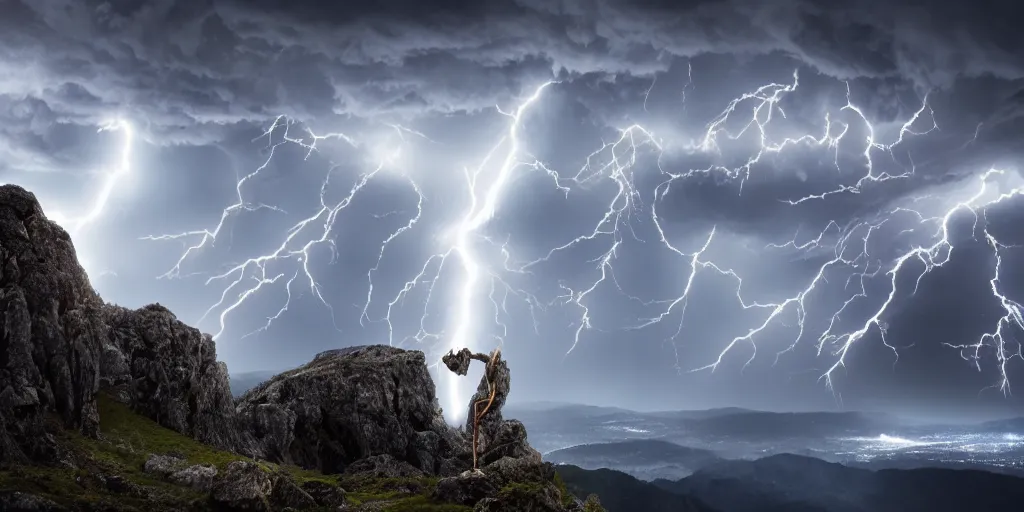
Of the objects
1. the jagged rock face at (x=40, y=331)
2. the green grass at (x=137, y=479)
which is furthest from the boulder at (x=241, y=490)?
the jagged rock face at (x=40, y=331)

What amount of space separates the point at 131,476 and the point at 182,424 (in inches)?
617

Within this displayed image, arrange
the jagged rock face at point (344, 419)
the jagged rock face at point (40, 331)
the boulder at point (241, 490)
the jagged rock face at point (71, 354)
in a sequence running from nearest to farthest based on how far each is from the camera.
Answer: the boulder at point (241, 490) < the jagged rock face at point (40, 331) < the jagged rock face at point (71, 354) < the jagged rock face at point (344, 419)

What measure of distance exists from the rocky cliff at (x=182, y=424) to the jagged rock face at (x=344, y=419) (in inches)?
4.8

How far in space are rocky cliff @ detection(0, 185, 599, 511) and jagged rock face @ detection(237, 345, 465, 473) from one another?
0.12 metres

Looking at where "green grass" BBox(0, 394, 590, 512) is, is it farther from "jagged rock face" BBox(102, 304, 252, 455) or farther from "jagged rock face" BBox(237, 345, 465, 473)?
"jagged rock face" BBox(237, 345, 465, 473)

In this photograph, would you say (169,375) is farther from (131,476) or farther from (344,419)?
(131,476)

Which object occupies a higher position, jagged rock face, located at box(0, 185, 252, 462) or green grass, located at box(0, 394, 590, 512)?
jagged rock face, located at box(0, 185, 252, 462)

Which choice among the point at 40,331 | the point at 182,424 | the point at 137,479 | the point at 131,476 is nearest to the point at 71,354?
the point at 40,331

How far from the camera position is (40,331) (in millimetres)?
39375

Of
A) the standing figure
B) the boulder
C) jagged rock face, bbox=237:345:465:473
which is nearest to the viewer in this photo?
the boulder

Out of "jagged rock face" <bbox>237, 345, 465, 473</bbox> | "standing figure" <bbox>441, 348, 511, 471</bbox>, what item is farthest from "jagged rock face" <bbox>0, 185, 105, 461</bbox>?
"standing figure" <bbox>441, 348, 511, 471</bbox>

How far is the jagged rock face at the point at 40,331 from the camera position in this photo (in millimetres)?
35500

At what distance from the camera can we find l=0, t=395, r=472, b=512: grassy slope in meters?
29.6

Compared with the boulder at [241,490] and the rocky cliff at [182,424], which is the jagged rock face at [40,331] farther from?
the boulder at [241,490]
